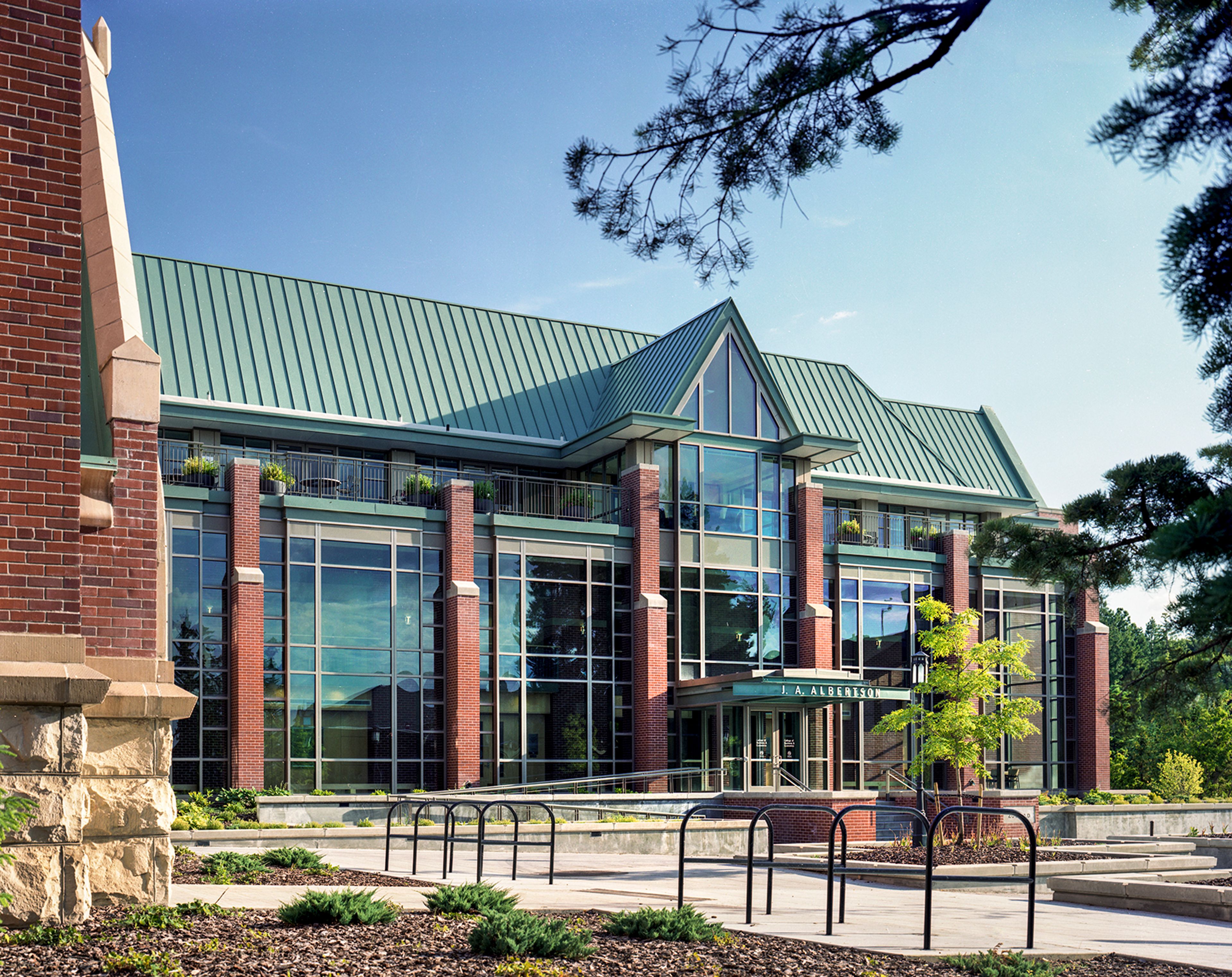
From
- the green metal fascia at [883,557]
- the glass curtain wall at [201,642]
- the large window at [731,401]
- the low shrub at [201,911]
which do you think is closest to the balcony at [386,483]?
the glass curtain wall at [201,642]

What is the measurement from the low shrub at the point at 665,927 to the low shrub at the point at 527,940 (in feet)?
2.87

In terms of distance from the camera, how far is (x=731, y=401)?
111 feet

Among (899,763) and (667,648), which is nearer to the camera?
(667,648)

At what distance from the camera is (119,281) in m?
10.7

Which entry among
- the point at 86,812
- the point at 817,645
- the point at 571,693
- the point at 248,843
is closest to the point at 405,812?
the point at 248,843

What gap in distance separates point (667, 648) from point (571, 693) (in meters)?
2.96

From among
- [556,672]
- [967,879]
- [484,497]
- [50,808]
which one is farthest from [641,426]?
[50,808]

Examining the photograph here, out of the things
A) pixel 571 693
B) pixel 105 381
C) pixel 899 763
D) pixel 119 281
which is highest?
pixel 119 281

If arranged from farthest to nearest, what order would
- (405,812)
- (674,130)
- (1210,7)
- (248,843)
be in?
(405,812) < (248,843) < (674,130) < (1210,7)

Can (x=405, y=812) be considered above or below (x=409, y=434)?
below

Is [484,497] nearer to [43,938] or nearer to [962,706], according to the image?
[962,706]

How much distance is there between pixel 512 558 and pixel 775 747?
832 centimetres

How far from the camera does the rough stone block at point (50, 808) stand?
302 inches

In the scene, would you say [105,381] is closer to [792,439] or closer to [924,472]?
[792,439]
